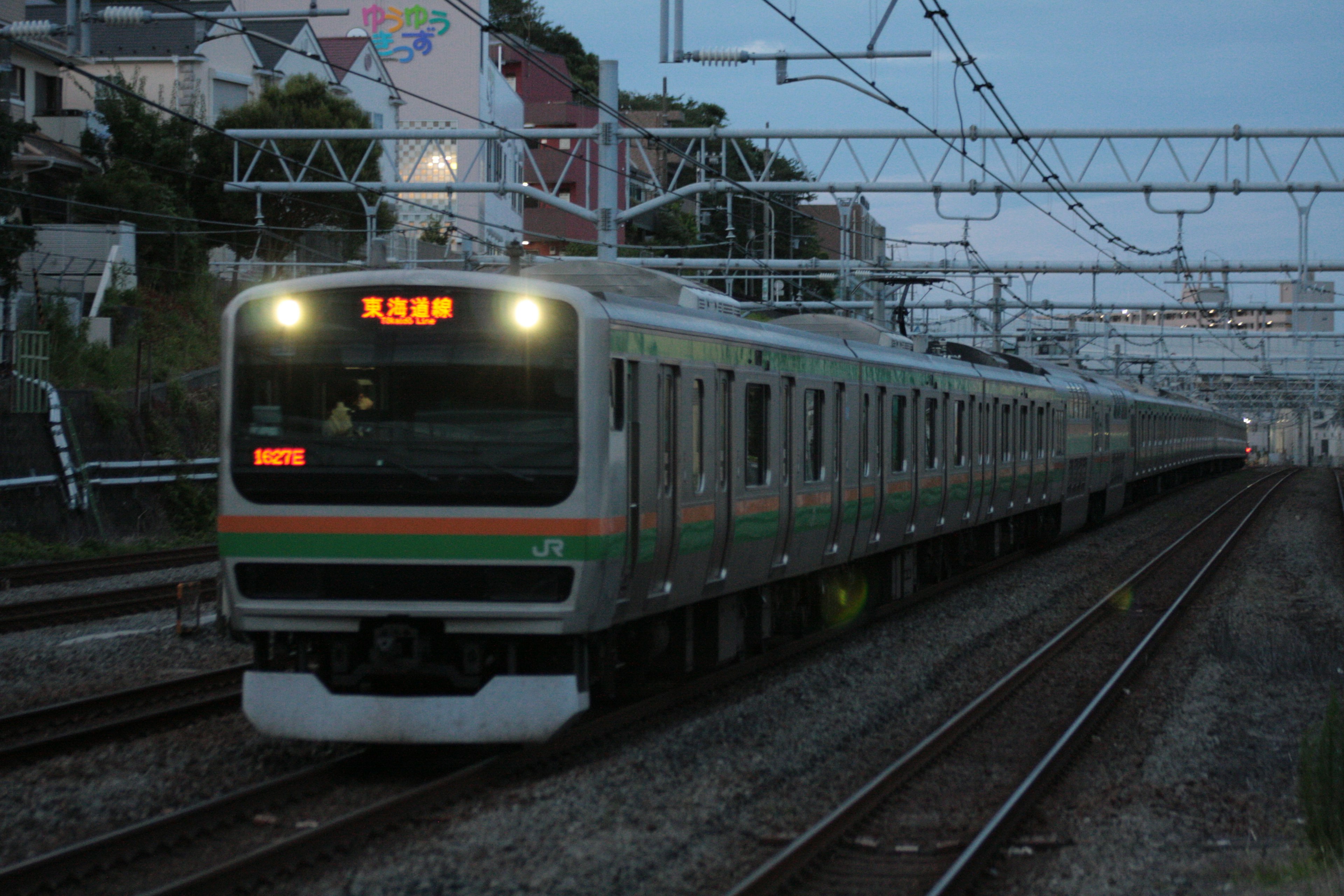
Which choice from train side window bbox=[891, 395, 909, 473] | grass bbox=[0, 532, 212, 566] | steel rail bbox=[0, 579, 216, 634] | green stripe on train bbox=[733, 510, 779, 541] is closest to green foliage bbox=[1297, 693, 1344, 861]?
green stripe on train bbox=[733, 510, 779, 541]

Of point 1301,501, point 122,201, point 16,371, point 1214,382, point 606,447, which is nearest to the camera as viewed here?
point 606,447

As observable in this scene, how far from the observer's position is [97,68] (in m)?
39.0

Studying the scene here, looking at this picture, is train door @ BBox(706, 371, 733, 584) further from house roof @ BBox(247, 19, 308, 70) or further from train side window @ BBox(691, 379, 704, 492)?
house roof @ BBox(247, 19, 308, 70)

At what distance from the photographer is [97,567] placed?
18047 millimetres

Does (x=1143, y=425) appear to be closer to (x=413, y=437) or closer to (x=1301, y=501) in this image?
(x=1301, y=501)

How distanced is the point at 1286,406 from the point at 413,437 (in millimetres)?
84901

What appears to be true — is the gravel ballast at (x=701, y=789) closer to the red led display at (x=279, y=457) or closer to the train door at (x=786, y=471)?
the train door at (x=786, y=471)

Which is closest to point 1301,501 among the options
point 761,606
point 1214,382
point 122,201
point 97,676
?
point 122,201

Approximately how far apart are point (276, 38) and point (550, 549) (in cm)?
3615

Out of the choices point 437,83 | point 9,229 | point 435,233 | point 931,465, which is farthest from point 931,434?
point 437,83

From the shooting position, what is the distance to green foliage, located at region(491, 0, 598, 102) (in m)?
70.2

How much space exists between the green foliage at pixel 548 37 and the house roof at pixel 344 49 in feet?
68.7

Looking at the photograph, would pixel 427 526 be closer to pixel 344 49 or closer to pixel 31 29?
pixel 31 29

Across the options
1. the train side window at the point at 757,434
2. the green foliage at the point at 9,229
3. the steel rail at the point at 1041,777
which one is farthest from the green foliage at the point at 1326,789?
the green foliage at the point at 9,229
